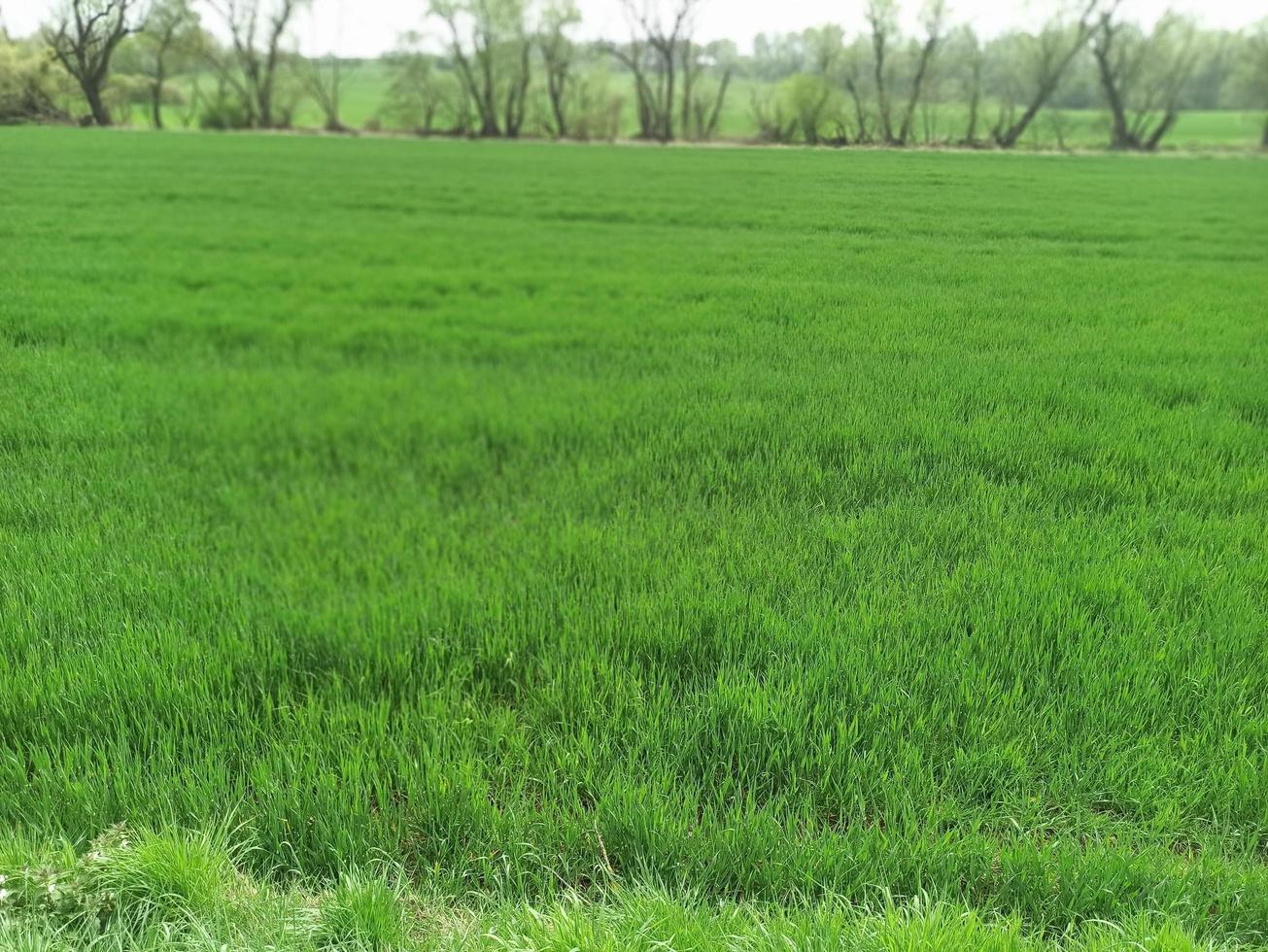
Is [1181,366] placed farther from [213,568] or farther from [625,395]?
[213,568]

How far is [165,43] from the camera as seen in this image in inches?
129

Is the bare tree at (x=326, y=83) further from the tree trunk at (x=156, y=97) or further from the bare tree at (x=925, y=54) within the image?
the bare tree at (x=925, y=54)

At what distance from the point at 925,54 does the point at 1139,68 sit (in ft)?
4.51

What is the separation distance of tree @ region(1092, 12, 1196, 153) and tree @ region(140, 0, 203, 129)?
474cm

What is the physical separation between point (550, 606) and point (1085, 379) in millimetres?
2682

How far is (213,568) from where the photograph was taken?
2447mm

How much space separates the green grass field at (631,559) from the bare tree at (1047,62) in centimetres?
37

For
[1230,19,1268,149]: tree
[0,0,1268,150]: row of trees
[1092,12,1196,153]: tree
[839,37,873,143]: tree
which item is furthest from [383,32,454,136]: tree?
[1230,19,1268,149]: tree

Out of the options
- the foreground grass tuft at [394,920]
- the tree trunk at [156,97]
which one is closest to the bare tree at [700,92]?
the tree trunk at [156,97]

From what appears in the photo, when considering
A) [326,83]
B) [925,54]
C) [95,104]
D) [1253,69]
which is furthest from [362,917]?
[1253,69]

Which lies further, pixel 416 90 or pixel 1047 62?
pixel 416 90

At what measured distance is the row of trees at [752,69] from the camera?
322 centimetres

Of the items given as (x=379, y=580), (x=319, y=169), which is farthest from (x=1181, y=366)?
(x=319, y=169)

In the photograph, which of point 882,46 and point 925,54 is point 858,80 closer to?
point 882,46
